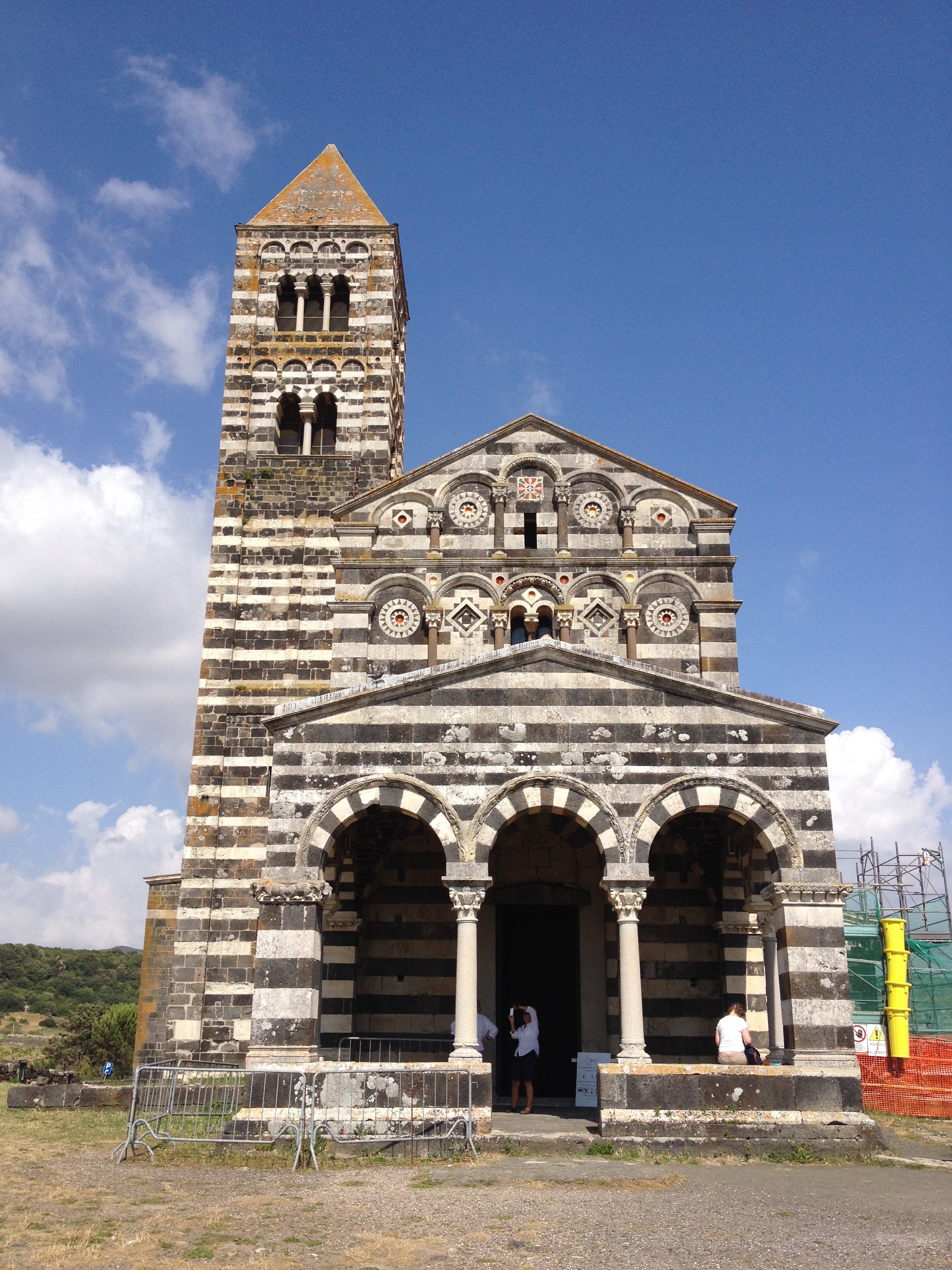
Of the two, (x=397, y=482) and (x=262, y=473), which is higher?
(x=262, y=473)

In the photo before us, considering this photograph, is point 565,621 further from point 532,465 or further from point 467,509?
point 532,465

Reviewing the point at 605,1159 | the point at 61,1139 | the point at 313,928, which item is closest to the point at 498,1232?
the point at 605,1159

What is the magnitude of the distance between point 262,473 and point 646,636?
1019cm

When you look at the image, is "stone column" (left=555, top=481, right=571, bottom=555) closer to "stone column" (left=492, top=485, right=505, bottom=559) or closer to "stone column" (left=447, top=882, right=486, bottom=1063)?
"stone column" (left=492, top=485, right=505, bottom=559)

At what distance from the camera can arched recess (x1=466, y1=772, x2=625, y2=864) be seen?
47.8ft

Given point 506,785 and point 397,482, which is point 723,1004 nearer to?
point 506,785

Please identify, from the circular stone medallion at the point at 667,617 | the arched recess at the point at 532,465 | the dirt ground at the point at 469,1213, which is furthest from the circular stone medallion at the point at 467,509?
the dirt ground at the point at 469,1213

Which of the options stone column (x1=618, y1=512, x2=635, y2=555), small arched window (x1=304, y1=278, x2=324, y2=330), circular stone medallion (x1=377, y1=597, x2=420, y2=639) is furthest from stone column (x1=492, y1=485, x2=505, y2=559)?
small arched window (x1=304, y1=278, x2=324, y2=330)

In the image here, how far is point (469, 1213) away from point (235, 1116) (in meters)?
4.51

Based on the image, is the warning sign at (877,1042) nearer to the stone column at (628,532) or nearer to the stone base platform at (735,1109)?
the stone base platform at (735,1109)

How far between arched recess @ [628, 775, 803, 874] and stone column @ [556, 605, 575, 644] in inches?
245

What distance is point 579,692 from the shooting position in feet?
50.4

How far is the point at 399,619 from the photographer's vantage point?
20.9m

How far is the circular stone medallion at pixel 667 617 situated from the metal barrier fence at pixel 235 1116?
11.0 meters
